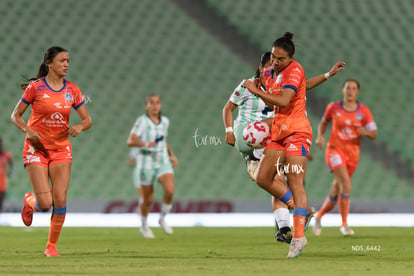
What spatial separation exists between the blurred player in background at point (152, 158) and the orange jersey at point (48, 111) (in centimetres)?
366

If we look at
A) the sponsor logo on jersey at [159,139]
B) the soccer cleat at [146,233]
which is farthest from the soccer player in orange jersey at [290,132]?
the sponsor logo on jersey at [159,139]

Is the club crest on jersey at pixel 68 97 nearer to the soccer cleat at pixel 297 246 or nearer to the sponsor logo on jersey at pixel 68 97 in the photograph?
the sponsor logo on jersey at pixel 68 97

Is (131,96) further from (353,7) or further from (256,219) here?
(353,7)

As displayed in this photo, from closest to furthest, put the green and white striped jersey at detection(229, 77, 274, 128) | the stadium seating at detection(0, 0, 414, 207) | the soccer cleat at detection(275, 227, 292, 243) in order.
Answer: the soccer cleat at detection(275, 227, 292, 243) → the green and white striped jersey at detection(229, 77, 274, 128) → the stadium seating at detection(0, 0, 414, 207)

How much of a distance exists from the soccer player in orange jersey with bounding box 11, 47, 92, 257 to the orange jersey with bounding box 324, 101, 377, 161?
475cm

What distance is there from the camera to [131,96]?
1574 cm

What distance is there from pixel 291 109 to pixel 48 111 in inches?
86.1

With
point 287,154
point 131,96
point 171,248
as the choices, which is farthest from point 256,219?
point 287,154

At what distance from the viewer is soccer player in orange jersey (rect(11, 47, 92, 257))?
23.2 ft

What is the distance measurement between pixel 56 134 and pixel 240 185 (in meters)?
7.90

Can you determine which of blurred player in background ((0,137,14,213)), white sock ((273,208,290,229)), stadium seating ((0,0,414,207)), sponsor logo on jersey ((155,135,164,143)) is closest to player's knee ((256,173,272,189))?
white sock ((273,208,290,229))

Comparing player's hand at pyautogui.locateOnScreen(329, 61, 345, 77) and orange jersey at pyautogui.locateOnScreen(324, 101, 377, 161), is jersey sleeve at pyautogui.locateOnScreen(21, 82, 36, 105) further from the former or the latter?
orange jersey at pyautogui.locateOnScreen(324, 101, 377, 161)

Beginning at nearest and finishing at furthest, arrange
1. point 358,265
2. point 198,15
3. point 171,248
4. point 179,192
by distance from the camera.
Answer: point 358,265 < point 171,248 < point 179,192 < point 198,15

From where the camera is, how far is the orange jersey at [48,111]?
23.3ft
